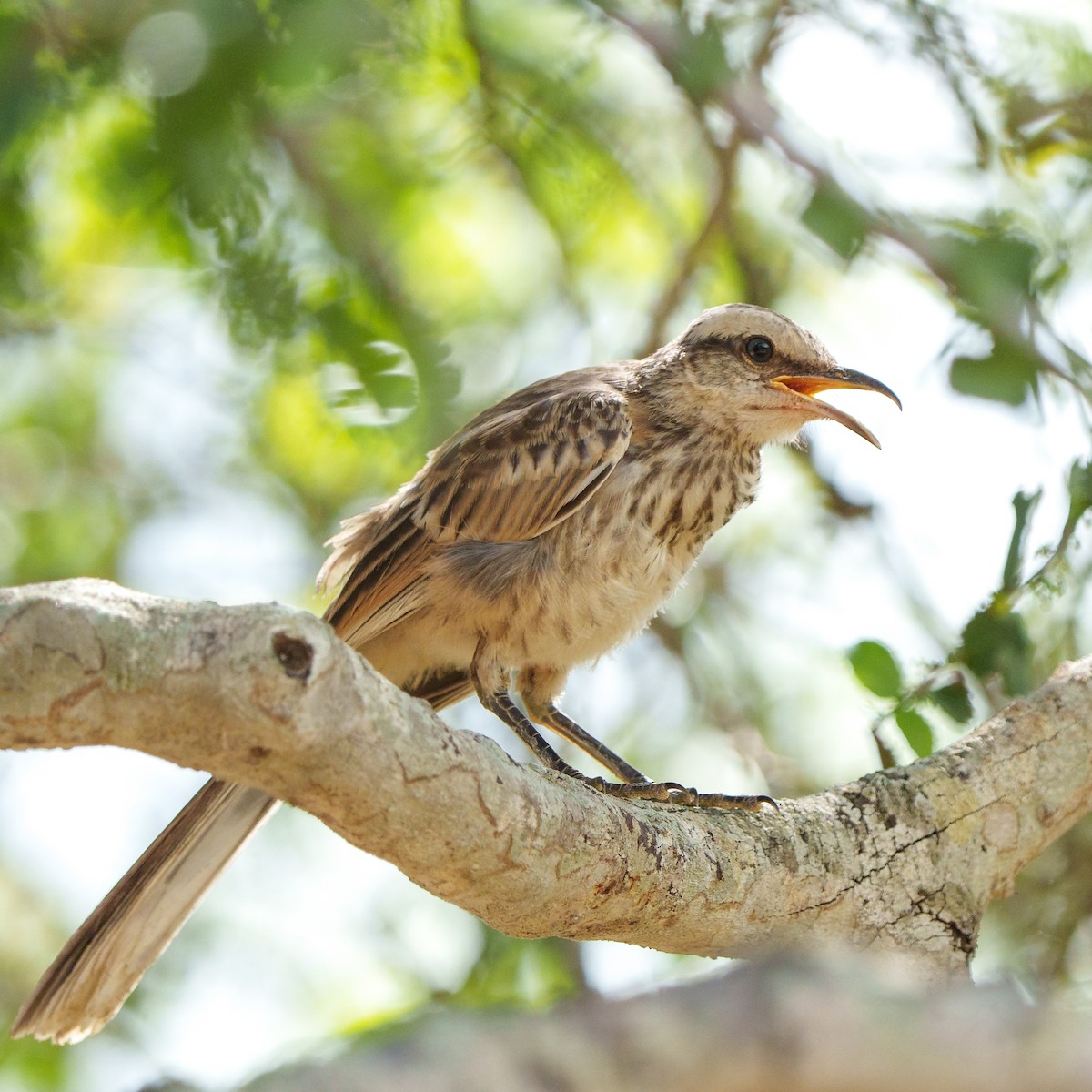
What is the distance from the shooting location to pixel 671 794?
3832mm

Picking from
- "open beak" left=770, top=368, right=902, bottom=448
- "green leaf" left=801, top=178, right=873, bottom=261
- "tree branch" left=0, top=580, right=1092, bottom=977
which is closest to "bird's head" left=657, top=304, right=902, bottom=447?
"open beak" left=770, top=368, right=902, bottom=448

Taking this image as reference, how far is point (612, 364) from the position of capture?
5.13 m

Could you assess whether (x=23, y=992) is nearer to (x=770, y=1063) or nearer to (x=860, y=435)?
(x=860, y=435)

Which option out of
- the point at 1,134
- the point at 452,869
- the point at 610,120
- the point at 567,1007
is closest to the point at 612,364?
the point at 610,120

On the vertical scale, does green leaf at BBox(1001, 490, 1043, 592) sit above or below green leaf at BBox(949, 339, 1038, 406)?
below

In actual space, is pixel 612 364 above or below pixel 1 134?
below

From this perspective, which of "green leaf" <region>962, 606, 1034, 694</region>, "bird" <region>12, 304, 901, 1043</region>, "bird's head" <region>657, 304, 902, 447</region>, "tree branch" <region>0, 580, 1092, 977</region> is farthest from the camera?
"bird's head" <region>657, 304, 902, 447</region>

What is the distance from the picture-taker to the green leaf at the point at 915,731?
3.71m

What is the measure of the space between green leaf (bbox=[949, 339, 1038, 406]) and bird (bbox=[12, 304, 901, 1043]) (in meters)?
0.72

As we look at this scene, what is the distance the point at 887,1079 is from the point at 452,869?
1592 mm

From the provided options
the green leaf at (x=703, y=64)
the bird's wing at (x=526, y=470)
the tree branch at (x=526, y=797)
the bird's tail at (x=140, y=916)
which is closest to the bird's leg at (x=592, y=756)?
the tree branch at (x=526, y=797)

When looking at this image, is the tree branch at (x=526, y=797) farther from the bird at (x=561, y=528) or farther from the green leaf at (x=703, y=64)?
the green leaf at (x=703, y=64)

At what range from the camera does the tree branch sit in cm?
204

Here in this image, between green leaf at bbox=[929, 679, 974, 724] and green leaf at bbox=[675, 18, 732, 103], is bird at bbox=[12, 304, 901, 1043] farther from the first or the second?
green leaf at bbox=[675, 18, 732, 103]
